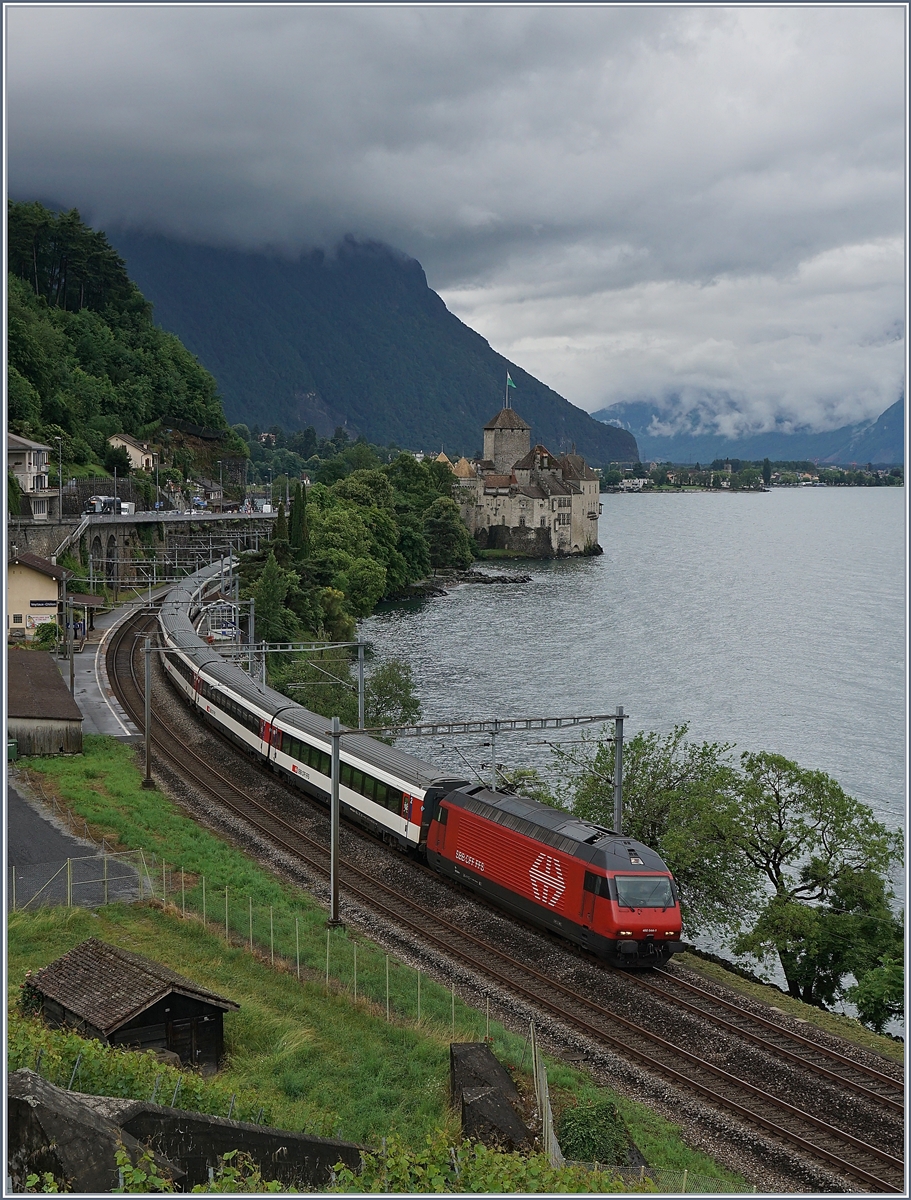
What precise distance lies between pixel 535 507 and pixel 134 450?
72.0 m

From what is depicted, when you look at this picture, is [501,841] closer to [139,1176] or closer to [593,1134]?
[593,1134]

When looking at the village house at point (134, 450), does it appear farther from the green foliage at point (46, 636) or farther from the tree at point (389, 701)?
the tree at point (389, 701)

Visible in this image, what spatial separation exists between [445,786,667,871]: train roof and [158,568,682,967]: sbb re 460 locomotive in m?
0.03

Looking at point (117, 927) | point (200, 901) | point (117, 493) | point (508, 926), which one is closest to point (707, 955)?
point (508, 926)

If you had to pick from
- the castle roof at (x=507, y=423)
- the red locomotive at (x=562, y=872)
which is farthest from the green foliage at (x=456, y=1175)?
the castle roof at (x=507, y=423)

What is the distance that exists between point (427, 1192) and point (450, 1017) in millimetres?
8638

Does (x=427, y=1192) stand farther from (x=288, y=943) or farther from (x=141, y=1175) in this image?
(x=288, y=943)

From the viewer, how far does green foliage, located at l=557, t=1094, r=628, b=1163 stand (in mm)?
15945

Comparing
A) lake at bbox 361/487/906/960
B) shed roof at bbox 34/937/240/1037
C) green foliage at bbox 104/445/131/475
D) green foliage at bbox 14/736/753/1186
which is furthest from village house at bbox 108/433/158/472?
shed roof at bbox 34/937/240/1037

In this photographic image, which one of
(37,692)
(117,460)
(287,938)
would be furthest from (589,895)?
(117,460)

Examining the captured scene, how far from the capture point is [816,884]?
3025 centimetres

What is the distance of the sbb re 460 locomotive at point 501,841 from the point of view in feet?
76.1

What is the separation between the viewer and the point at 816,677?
7469cm

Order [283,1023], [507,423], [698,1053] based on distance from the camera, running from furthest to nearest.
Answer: [507,423] → [698,1053] → [283,1023]
